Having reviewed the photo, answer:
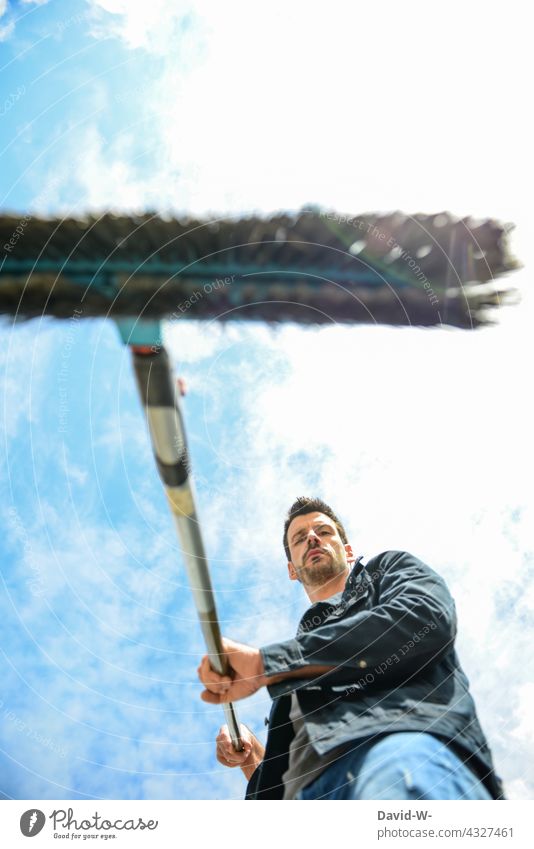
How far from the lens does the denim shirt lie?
1775mm

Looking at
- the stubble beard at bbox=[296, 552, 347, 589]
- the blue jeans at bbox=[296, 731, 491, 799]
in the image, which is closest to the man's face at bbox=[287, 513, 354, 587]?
the stubble beard at bbox=[296, 552, 347, 589]

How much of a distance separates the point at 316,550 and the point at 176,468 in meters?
1.34

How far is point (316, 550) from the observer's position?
3.05 m

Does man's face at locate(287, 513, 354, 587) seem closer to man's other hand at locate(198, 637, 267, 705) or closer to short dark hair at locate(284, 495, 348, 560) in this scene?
short dark hair at locate(284, 495, 348, 560)

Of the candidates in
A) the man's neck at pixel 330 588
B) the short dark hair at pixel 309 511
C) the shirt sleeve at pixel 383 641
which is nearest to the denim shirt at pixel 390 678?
the shirt sleeve at pixel 383 641

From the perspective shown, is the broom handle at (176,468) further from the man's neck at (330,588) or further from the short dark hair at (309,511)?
the short dark hair at (309,511)

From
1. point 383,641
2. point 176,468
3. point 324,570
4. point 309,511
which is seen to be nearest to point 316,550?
point 324,570

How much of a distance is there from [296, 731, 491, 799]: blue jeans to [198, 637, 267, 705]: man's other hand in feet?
1.39

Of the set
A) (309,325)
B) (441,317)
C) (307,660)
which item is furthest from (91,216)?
(307,660)

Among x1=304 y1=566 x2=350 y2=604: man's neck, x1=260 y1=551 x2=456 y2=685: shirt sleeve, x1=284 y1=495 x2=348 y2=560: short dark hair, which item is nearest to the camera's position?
x1=260 y1=551 x2=456 y2=685: shirt sleeve

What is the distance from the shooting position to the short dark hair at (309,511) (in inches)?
131
